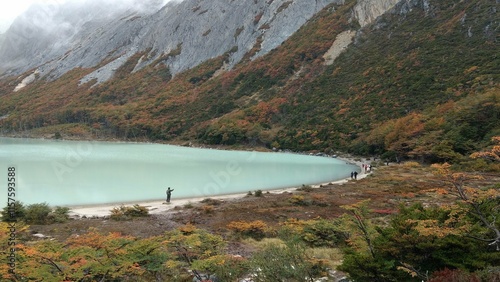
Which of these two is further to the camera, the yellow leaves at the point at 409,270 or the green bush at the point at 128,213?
the green bush at the point at 128,213

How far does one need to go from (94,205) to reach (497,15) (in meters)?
81.1

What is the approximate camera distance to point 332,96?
83.5 metres

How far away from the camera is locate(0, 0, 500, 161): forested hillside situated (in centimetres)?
5297

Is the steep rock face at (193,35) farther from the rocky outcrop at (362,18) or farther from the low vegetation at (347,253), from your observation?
the low vegetation at (347,253)

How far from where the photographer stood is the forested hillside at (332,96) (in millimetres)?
52969

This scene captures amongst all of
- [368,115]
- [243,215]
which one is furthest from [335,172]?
[368,115]

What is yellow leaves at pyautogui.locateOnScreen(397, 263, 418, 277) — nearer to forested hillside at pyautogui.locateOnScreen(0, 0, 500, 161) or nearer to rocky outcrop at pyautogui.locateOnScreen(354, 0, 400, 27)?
forested hillside at pyautogui.locateOnScreen(0, 0, 500, 161)

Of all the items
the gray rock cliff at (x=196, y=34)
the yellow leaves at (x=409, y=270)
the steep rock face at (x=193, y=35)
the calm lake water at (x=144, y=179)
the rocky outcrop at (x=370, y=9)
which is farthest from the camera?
the steep rock face at (x=193, y=35)

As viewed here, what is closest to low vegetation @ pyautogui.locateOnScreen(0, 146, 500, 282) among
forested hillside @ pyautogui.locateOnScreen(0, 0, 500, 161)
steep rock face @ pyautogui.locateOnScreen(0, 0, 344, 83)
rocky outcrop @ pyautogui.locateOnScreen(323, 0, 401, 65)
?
forested hillside @ pyautogui.locateOnScreen(0, 0, 500, 161)

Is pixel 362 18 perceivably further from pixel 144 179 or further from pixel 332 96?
pixel 144 179

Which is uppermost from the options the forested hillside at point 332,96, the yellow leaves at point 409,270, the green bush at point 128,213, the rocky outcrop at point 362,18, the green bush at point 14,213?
the rocky outcrop at point 362,18

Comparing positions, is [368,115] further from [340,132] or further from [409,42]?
[409,42]

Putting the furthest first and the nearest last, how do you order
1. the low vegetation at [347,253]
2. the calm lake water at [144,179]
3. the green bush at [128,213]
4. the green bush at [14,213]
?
the calm lake water at [144,179], the green bush at [128,213], the green bush at [14,213], the low vegetation at [347,253]

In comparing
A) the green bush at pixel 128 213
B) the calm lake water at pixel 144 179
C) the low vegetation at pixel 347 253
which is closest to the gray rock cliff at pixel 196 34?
the calm lake water at pixel 144 179
